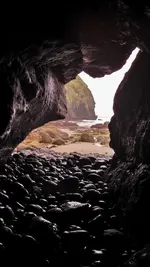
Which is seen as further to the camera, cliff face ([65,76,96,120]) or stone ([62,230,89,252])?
cliff face ([65,76,96,120])

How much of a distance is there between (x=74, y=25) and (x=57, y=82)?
5052mm

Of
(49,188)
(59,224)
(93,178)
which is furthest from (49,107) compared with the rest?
(59,224)

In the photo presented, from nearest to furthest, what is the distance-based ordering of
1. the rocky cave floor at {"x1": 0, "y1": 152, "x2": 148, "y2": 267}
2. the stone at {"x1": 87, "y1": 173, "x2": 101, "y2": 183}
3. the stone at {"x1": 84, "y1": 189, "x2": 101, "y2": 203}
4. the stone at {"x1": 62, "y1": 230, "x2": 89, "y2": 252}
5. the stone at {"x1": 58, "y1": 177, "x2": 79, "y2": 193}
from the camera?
the rocky cave floor at {"x1": 0, "y1": 152, "x2": 148, "y2": 267} < the stone at {"x1": 62, "y1": 230, "x2": 89, "y2": 252} < the stone at {"x1": 84, "y1": 189, "x2": 101, "y2": 203} < the stone at {"x1": 58, "y1": 177, "x2": 79, "y2": 193} < the stone at {"x1": 87, "y1": 173, "x2": 101, "y2": 183}

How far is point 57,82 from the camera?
1166 cm

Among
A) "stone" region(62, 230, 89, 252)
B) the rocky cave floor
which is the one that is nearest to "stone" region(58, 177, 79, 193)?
the rocky cave floor

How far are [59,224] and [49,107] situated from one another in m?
6.13

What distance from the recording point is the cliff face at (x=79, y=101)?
81.5 meters

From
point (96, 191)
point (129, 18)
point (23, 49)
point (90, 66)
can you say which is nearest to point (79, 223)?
point (96, 191)

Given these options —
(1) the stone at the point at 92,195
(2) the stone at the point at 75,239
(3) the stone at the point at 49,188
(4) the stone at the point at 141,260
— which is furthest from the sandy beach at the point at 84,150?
(4) the stone at the point at 141,260

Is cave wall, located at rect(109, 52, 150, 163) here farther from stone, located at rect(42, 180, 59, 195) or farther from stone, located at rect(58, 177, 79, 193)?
stone, located at rect(42, 180, 59, 195)

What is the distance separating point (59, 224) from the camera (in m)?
5.79

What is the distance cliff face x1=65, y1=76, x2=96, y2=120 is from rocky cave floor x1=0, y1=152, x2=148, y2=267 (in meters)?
70.4

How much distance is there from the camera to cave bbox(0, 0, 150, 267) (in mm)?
4988

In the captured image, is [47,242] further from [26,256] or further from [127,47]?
[127,47]
